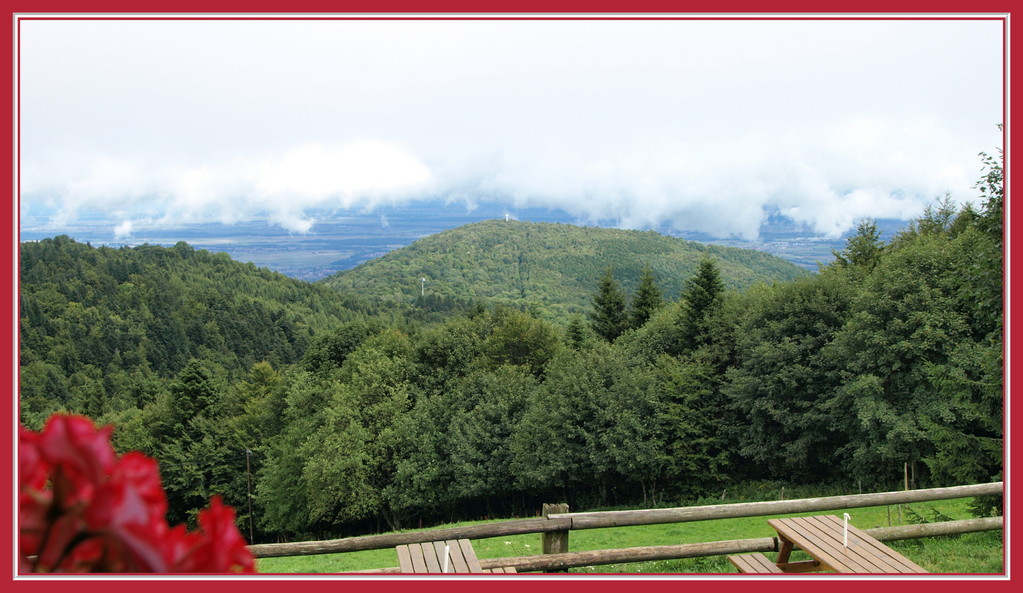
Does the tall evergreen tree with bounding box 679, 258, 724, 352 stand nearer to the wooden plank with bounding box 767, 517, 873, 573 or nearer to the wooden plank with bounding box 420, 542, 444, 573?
the wooden plank with bounding box 767, 517, 873, 573

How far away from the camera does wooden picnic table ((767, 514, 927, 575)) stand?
12.6 feet

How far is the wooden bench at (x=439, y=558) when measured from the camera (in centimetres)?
390

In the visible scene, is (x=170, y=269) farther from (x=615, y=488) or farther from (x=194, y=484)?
(x=615, y=488)

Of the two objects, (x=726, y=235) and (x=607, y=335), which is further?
(x=607, y=335)

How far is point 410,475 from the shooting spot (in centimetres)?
2258

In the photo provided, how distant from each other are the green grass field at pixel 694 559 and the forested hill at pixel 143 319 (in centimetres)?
384

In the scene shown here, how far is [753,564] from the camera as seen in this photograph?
470cm

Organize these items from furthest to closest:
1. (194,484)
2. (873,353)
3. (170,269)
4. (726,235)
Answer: (170,269)
(194,484)
(873,353)
(726,235)

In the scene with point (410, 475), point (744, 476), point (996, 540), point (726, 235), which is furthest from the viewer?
point (410, 475)

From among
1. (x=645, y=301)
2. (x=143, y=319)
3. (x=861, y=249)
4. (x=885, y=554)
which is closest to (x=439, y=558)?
(x=885, y=554)

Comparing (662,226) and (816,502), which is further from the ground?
(662,226)

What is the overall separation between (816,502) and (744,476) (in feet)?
53.4

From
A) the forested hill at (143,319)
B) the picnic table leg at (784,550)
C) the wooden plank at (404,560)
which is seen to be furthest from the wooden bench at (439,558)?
the forested hill at (143,319)

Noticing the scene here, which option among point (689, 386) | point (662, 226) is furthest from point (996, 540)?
point (689, 386)
